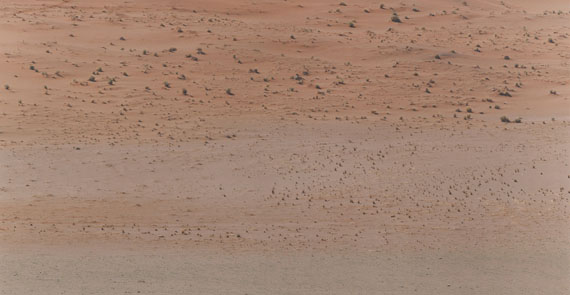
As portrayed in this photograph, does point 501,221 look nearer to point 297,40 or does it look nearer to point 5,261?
point 5,261

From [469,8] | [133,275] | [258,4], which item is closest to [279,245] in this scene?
[133,275]

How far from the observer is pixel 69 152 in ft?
78.2

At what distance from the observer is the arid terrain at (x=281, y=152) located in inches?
606

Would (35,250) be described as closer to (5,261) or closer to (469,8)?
(5,261)

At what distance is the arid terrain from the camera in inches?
606

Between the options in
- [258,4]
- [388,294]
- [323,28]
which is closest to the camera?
[388,294]

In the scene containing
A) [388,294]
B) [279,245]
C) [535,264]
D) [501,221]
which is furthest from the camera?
[501,221]

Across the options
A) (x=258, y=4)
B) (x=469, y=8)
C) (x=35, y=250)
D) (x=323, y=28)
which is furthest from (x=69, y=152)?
(x=469, y=8)

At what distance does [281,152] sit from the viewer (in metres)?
23.6

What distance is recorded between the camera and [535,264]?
613 inches

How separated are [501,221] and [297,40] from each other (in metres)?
21.6

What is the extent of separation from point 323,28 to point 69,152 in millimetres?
20505

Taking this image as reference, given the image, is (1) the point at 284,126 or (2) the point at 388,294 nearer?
(2) the point at 388,294

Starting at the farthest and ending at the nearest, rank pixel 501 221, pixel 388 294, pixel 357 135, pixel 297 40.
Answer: pixel 297 40, pixel 357 135, pixel 501 221, pixel 388 294
